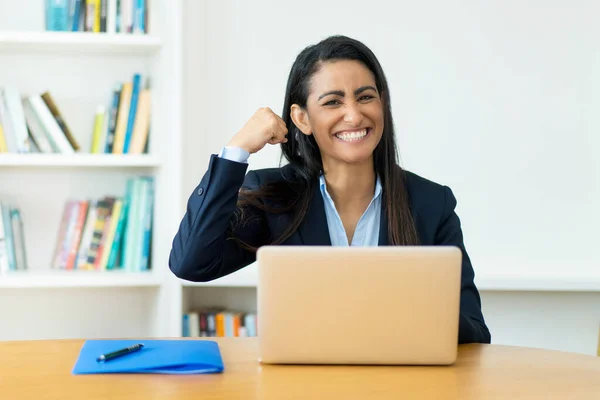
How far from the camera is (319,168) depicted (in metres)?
2.25

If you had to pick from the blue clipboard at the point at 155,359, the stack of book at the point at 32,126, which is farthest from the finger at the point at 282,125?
the stack of book at the point at 32,126

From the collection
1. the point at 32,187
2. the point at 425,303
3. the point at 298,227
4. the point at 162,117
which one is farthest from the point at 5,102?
the point at 425,303

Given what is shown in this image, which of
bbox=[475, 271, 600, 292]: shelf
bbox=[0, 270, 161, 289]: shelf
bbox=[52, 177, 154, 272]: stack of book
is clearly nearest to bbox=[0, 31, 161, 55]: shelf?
bbox=[52, 177, 154, 272]: stack of book

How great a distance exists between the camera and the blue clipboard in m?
1.41

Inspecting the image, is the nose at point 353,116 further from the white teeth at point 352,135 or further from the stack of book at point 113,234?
the stack of book at point 113,234

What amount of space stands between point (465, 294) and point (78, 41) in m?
1.77

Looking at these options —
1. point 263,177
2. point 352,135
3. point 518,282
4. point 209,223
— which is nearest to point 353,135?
point 352,135

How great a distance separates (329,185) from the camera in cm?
221

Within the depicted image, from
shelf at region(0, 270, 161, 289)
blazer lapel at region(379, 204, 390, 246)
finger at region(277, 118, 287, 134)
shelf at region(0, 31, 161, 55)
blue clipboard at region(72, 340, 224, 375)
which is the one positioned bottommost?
shelf at region(0, 270, 161, 289)

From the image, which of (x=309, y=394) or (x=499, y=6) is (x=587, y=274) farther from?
(x=309, y=394)

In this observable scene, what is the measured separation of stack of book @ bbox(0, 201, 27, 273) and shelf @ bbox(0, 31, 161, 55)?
0.62 meters

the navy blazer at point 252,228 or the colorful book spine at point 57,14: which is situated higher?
the colorful book spine at point 57,14

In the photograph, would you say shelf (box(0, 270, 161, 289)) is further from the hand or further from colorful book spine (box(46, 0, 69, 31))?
the hand

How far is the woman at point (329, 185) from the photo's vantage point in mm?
2025
